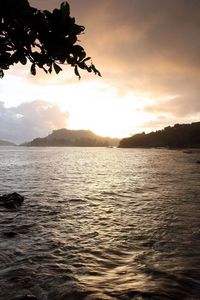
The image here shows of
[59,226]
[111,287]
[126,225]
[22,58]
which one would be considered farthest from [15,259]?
[22,58]

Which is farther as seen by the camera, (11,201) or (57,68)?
(11,201)

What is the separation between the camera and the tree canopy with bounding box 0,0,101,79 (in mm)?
5219

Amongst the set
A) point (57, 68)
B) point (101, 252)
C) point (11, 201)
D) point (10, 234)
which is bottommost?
point (101, 252)

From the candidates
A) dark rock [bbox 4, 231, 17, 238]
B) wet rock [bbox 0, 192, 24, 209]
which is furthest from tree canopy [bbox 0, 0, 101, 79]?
wet rock [bbox 0, 192, 24, 209]

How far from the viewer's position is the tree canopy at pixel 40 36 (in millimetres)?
5219

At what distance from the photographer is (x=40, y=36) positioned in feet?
18.4

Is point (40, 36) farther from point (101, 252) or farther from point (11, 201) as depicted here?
point (11, 201)

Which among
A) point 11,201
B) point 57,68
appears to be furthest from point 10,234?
point 57,68

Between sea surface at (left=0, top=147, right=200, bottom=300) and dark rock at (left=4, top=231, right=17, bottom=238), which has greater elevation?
dark rock at (left=4, top=231, right=17, bottom=238)

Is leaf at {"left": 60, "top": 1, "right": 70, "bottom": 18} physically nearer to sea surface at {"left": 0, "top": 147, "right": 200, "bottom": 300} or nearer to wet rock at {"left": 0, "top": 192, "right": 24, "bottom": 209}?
sea surface at {"left": 0, "top": 147, "right": 200, "bottom": 300}

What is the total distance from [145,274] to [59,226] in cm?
757

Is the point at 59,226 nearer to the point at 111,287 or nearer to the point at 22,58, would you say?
the point at 111,287

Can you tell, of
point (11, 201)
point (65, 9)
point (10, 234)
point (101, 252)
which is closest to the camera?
point (65, 9)

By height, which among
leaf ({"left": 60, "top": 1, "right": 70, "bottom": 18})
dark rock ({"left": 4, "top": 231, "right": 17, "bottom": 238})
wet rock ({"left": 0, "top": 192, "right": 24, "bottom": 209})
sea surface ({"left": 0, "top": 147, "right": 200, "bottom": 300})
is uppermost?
leaf ({"left": 60, "top": 1, "right": 70, "bottom": 18})
